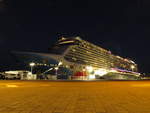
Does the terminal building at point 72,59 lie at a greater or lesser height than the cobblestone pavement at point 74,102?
greater

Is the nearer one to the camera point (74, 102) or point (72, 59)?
point (74, 102)

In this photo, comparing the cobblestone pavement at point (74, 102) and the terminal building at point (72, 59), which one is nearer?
the cobblestone pavement at point (74, 102)

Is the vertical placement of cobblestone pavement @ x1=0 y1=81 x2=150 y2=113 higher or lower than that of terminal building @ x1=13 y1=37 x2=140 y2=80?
lower

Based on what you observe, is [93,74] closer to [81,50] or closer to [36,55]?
[81,50]

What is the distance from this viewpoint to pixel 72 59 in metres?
99.9

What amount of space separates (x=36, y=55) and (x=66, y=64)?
12.2 meters

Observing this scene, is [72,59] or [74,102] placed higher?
[72,59]

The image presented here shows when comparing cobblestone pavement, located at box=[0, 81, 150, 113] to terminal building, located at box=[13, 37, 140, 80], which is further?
terminal building, located at box=[13, 37, 140, 80]

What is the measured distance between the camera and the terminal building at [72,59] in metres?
93.6

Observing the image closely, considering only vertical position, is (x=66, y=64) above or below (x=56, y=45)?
below

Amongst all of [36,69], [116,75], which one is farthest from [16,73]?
[116,75]

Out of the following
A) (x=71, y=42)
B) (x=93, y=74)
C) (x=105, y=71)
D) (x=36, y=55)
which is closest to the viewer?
(x=36, y=55)

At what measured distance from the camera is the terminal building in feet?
307

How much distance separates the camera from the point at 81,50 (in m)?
108
